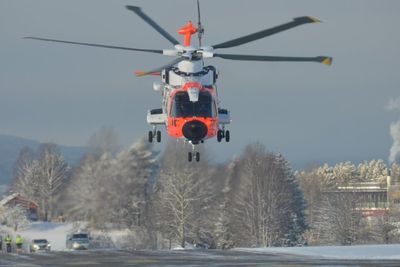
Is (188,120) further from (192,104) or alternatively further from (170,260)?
(170,260)

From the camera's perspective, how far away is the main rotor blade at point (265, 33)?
1429 inches

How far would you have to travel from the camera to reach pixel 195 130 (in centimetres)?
4016

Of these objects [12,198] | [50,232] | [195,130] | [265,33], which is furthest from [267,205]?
[265,33]

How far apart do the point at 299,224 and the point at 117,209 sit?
19531mm

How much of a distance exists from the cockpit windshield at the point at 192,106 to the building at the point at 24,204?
71897mm

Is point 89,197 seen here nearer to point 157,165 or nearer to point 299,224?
point 157,165

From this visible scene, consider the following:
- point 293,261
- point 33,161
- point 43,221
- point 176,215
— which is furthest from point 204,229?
point 293,261

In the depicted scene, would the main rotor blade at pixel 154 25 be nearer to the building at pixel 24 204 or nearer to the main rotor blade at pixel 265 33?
the main rotor blade at pixel 265 33

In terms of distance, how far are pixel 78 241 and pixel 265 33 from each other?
1657 inches

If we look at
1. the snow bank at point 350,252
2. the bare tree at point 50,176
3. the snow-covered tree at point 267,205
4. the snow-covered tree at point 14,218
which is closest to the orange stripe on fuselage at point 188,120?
the snow bank at point 350,252

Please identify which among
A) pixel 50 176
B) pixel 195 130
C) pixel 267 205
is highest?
pixel 50 176

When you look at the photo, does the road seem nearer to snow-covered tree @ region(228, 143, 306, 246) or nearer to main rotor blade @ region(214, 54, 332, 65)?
main rotor blade @ region(214, 54, 332, 65)

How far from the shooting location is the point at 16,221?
351ft

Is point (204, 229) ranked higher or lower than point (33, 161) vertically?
lower
